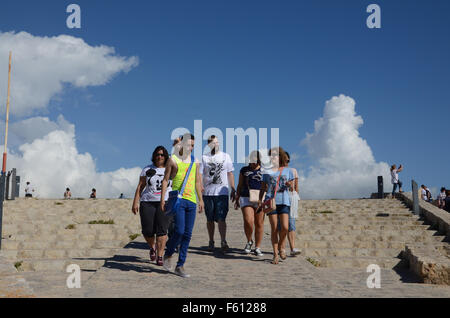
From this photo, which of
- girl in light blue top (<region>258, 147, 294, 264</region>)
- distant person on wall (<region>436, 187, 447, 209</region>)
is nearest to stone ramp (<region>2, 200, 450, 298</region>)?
girl in light blue top (<region>258, 147, 294, 264</region>)

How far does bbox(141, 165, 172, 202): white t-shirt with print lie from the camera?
6883mm

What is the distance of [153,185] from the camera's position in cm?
690

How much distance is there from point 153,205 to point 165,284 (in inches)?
60.0

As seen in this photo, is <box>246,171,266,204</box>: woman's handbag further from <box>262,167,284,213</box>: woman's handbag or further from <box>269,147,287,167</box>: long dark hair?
<box>269,147,287,167</box>: long dark hair

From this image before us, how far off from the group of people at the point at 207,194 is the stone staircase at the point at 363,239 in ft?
3.82

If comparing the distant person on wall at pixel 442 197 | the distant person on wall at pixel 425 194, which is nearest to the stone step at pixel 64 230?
the distant person on wall at pixel 442 197

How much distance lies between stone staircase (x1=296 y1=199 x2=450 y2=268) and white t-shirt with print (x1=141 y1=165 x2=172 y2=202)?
3262 mm

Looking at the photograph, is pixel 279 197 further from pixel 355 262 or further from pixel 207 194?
pixel 355 262

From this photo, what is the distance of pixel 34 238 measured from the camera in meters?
10.3

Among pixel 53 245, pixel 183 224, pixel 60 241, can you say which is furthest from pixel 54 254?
pixel 183 224

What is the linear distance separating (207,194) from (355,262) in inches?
120

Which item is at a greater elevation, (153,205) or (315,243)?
(153,205)
